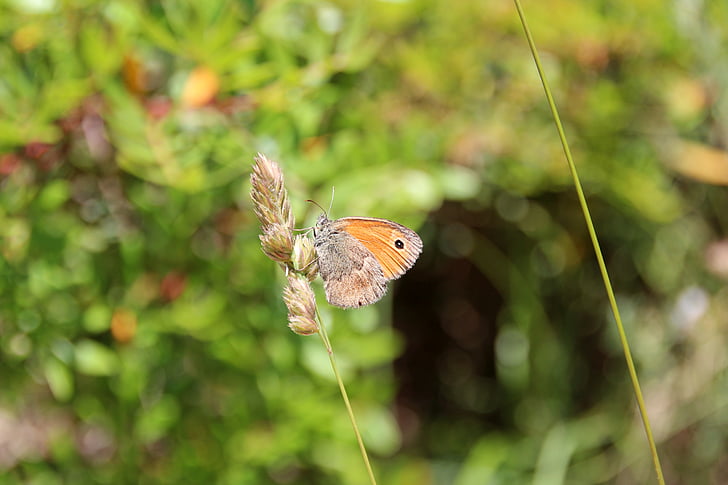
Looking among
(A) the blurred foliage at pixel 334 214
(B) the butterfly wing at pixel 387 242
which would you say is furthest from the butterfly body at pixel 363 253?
(A) the blurred foliage at pixel 334 214

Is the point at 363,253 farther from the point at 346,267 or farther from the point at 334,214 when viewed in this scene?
the point at 334,214

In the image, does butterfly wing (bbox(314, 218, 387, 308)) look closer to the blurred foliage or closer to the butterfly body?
the butterfly body

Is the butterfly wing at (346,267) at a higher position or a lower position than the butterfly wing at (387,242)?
lower

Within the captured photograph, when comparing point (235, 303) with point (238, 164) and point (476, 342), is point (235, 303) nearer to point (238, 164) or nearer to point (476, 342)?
point (238, 164)

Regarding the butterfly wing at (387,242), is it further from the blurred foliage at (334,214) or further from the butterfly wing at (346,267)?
the blurred foliage at (334,214)

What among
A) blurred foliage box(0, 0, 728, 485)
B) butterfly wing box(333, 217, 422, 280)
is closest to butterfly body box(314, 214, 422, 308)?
butterfly wing box(333, 217, 422, 280)

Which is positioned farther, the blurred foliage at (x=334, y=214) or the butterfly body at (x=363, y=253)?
the blurred foliage at (x=334, y=214)
